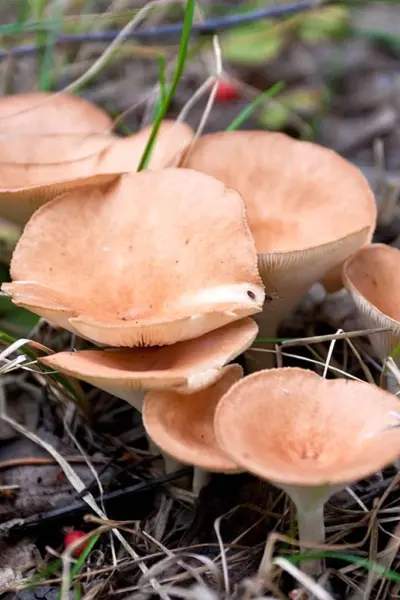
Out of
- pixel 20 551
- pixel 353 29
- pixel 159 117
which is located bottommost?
pixel 20 551

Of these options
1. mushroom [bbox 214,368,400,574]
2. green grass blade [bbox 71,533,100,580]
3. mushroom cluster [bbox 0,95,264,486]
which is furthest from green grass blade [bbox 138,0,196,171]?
green grass blade [bbox 71,533,100,580]

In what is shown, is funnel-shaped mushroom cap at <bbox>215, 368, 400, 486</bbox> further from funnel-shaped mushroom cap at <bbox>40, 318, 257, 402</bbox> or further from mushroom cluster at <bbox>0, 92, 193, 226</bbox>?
mushroom cluster at <bbox>0, 92, 193, 226</bbox>

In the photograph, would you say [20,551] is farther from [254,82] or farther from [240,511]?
[254,82]

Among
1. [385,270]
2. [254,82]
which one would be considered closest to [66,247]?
[385,270]

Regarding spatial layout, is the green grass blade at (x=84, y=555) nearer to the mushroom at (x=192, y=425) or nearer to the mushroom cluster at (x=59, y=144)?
the mushroom at (x=192, y=425)

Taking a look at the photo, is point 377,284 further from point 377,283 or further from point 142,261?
point 142,261

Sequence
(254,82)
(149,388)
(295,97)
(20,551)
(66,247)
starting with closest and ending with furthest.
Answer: (149,388) → (20,551) → (66,247) → (295,97) → (254,82)

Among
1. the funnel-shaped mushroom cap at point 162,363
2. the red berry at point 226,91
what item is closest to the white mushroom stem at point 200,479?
the funnel-shaped mushroom cap at point 162,363

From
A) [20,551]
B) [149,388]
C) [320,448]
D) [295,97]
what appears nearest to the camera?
[320,448]
